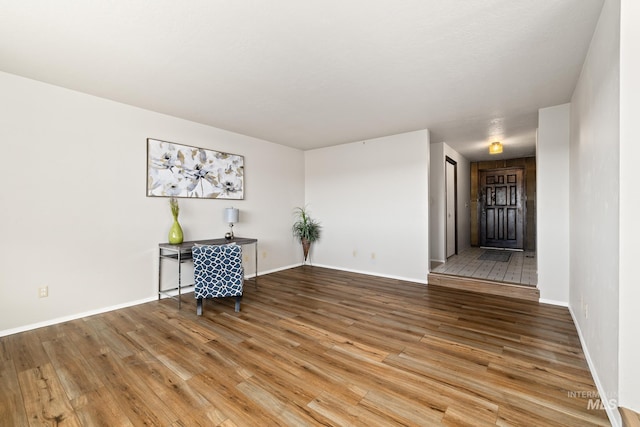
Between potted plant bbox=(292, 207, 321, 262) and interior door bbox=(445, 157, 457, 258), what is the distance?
2.79m

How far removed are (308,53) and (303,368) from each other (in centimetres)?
250

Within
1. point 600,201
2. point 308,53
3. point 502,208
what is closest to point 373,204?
point 308,53

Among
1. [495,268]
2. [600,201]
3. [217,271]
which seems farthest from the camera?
[495,268]

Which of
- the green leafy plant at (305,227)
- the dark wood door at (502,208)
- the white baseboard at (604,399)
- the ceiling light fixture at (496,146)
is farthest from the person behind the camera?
the dark wood door at (502,208)

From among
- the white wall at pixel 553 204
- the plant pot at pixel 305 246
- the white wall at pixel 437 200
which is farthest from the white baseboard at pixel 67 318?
the white wall at pixel 553 204

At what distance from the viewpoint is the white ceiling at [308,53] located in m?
1.79

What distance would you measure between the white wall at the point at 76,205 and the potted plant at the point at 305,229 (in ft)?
6.66

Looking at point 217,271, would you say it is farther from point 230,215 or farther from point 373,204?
point 373,204

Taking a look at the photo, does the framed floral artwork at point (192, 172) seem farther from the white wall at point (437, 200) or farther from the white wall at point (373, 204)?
the white wall at point (437, 200)

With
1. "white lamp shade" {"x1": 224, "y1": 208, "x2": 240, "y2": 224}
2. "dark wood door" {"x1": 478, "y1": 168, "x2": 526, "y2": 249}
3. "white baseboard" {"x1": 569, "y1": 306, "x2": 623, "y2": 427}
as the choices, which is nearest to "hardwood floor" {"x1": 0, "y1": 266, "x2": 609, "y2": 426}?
"white baseboard" {"x1": 569, "y1": 306, "x2": 623, "y2": 427}

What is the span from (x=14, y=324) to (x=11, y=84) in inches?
91.9
